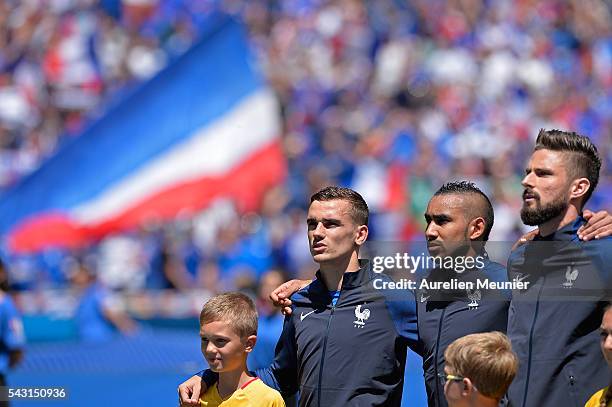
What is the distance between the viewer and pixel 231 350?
4.71 metres

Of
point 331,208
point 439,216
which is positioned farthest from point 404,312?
point 331,208

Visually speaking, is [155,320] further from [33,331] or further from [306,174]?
[306,174]

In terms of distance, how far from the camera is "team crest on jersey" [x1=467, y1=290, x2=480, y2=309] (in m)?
4.64

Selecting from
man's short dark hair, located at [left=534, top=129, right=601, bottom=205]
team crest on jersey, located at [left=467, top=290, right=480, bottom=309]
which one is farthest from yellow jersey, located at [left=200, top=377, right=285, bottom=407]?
man's short dark hair, located at [left=534, top=129, right=601, bottom=205]

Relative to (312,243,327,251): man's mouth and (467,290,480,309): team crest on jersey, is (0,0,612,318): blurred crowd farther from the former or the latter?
(467,290,480,309): team crest on jersey

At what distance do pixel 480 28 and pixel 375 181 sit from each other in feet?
18.3

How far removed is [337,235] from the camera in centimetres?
479

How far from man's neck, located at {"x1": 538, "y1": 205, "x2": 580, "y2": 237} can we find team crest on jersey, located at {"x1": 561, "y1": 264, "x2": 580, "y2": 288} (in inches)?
7.1

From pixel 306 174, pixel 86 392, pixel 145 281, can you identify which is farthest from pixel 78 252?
pixel 86 392

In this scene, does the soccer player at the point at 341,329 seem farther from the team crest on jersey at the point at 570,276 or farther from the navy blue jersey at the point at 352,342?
the team crest on jersey at the point at 570,276

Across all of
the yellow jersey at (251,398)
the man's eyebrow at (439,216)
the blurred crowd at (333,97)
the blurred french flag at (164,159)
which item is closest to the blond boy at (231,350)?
the yellow jersey at (251,398)

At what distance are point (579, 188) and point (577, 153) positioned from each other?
138 mm

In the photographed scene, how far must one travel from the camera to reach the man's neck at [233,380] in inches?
187

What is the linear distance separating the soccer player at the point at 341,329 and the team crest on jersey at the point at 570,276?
1.99 feet
